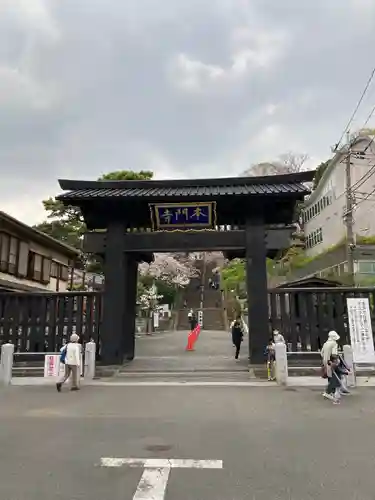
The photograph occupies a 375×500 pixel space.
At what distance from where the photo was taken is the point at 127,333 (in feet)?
56.2

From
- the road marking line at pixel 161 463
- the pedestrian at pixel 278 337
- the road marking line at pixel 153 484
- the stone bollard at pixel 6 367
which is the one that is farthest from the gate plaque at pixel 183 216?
the road marking line at pixel 153 484

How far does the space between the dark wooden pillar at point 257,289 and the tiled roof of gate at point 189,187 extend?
1421 mm

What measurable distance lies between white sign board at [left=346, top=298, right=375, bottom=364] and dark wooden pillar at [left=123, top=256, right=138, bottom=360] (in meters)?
8.47

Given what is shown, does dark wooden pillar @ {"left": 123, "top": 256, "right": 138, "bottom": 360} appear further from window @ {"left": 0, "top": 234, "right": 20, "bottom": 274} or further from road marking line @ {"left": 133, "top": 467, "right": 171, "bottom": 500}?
road marking line @ {"left": 133, "top": 467, "right": 171, "bottom": 500}

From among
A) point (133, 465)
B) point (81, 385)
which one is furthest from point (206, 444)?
point (81, 385)

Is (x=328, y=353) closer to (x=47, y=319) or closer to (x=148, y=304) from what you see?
(x=47, y=319)

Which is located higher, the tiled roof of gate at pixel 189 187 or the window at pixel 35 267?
the tiled roof of gate at pixel 189 187

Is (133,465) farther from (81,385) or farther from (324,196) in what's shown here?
(324,196)

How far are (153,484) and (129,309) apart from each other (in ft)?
41.0

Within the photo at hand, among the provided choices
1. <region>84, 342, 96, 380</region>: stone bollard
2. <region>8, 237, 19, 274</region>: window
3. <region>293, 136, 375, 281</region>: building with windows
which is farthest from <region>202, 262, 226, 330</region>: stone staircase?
<region>84, 342, 96, 380</region>: stone bollard

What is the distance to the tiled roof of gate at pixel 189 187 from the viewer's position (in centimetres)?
1516

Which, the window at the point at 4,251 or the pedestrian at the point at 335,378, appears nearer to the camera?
the pedestrian at the point at 335,378

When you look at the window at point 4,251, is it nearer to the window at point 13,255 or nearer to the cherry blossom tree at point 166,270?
the window at point 13,255

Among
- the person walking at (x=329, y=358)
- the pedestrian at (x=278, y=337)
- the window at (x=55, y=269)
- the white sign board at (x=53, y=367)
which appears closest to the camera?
the person walking at (x=329, y=358)
